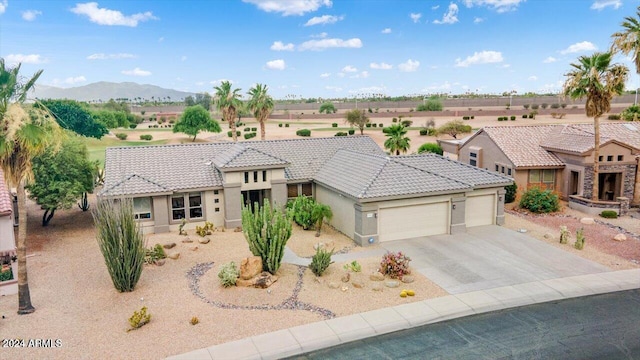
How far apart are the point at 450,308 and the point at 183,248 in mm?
13200

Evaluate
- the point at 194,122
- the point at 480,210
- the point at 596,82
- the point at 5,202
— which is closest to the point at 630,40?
the point at 596,82

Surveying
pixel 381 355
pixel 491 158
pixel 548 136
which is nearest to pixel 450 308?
pixel 381 355

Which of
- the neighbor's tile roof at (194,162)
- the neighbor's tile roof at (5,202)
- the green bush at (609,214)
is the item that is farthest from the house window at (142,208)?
the green bush at (609,214)

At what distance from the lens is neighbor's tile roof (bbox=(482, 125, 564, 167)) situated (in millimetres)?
33438

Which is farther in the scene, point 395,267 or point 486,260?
point 486,260

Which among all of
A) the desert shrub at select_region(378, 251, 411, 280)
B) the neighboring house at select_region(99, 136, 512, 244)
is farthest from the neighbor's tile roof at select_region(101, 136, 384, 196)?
the desert shrub at select_region(378, 251, 411, 280)

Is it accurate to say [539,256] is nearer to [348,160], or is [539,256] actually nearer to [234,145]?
[348,160]

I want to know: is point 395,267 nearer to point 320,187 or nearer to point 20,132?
point 320,187

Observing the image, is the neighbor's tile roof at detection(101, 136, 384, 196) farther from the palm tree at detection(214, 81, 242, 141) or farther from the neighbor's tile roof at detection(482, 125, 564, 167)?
the palm tree at detection(214, 81, 242, 141)

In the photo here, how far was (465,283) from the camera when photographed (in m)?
19.0

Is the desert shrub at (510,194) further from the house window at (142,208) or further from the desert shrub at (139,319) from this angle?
the desert shrub at (139,319)

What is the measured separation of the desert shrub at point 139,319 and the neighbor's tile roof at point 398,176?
11.2 metres

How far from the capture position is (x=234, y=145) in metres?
31.8

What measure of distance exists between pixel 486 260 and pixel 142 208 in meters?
17.8
